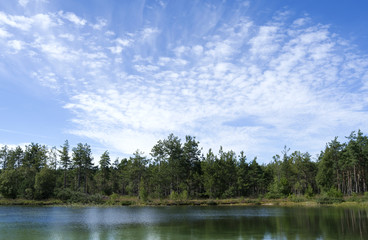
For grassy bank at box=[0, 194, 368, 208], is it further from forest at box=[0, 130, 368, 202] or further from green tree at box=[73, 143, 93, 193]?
green tree at box=[73, 143, 93, 193]

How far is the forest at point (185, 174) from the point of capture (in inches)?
3226

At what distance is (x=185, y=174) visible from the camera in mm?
97625

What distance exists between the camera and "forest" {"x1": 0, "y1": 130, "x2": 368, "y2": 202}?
81938mm

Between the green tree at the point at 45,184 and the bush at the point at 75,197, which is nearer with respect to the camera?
the bush at the point at 75,197

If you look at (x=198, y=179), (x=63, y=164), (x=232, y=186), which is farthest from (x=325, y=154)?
(x=63, y=164)

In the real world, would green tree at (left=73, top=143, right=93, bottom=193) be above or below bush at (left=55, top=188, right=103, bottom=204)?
above

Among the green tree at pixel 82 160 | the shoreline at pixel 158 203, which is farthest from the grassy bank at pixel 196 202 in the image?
the green tree at pixel 82 160

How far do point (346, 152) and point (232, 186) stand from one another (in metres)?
33.3

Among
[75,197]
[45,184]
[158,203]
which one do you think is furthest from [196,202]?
[45,184]

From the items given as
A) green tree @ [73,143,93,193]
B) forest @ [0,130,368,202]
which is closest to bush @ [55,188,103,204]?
forest @ [0,130,368,202]

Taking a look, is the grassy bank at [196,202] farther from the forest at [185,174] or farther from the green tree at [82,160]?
the green tree at [82,160]

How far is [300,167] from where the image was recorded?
96.9m

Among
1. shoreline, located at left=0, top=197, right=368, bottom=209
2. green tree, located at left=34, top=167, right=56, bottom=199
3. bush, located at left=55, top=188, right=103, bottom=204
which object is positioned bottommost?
shoreline, located at left=0, top=197, right=368, bottom=209

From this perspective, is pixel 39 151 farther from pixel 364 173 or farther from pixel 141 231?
pixel 364 173
